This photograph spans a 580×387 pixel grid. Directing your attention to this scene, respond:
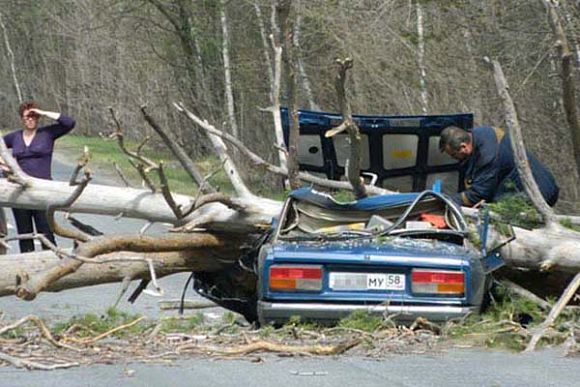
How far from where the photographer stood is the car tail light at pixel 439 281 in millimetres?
9492

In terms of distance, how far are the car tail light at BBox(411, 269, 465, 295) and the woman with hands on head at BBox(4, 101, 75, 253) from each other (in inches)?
221

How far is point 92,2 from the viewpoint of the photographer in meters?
43.2

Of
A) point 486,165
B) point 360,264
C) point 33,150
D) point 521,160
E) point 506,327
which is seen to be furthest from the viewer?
point 33,150

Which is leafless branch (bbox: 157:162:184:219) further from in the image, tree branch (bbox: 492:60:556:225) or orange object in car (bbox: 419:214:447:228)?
tree branch (bbox: 492:60:556:225)

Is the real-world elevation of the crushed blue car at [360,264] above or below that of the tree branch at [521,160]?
below

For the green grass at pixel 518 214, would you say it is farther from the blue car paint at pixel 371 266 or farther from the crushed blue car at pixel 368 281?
the blue car paint at pixel 371 266

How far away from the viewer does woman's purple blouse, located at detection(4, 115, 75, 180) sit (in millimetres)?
14359

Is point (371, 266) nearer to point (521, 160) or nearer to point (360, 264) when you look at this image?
point (360, 264)

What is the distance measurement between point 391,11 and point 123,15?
520 inches

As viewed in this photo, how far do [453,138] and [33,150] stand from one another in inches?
192

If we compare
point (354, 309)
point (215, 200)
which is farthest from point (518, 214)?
point (215, 200)

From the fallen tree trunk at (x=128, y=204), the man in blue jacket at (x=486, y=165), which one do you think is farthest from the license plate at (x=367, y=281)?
the man in blue jacket at (x=486, y=165)

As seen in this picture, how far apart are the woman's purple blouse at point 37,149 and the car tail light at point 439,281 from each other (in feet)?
19.4

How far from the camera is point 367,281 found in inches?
379
